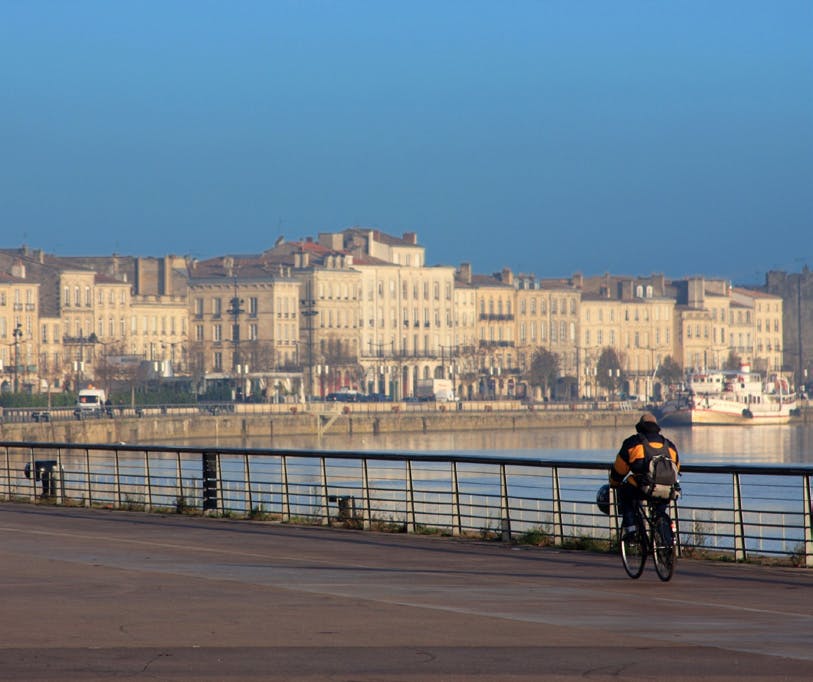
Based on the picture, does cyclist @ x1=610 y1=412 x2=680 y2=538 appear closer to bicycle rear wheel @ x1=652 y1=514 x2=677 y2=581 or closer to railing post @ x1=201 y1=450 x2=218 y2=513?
bicycle rear wheel @ x1=652 y1=514 x2=677 y2=581

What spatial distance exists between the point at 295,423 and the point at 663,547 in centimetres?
10647

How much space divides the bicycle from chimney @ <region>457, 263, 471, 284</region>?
159333mm

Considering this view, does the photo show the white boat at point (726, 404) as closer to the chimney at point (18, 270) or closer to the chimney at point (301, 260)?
the chimney at point (301, 260)

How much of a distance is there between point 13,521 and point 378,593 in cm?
1000

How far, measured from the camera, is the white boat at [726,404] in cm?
14375

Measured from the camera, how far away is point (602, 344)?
598ft

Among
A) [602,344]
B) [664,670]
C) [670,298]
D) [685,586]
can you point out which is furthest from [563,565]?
[670,298]

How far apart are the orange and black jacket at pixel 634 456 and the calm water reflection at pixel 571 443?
2598 inches

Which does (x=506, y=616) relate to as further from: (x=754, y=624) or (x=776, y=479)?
(x=776, y=479)

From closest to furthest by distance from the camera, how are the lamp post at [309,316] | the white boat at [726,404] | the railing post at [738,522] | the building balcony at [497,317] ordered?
the railing post at [738,522], the white boat at [726,404], the lamp post at [309,316], the building balcony at [497,317]

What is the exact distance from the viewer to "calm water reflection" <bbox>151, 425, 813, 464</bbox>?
89.5 m

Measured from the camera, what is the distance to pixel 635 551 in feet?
51.2

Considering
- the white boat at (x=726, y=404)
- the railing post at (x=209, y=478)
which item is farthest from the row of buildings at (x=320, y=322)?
the railing post at (x=209, y=478)

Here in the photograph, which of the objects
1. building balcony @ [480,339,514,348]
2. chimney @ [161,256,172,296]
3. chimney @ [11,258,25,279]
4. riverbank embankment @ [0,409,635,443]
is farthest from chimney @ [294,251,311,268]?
→ riverbank embankment @ [0,409,635,443]
